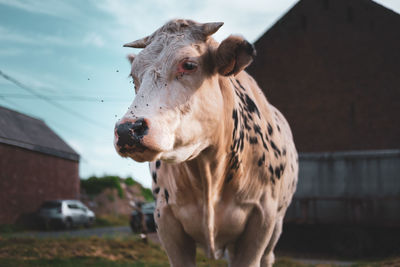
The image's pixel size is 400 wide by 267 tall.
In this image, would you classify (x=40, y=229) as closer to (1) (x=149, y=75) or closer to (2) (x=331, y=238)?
(2) (x=331, y=238)

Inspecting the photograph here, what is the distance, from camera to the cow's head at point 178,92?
6.27 feet

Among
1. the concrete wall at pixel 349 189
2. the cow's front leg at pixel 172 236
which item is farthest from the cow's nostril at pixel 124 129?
the concrete wall at pixel 349 189

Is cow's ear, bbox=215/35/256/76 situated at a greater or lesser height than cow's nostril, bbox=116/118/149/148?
greater

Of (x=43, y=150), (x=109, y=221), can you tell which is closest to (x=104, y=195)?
(x=109, y=221)

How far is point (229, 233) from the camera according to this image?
2.86m

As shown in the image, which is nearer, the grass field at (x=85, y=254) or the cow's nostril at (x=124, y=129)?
the cow's nostril at (x=124, y=129)

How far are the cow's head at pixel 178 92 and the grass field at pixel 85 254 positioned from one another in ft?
16.3

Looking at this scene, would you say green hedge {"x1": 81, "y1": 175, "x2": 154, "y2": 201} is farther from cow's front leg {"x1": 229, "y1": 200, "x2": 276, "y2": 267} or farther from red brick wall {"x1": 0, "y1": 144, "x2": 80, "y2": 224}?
cow's front leg {"x1": 229, "y1": 200, "x2": 276, "y2": 267}

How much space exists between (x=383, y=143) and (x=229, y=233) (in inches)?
615

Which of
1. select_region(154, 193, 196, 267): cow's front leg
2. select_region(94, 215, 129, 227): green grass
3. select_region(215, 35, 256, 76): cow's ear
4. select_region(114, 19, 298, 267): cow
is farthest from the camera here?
select_region(94, 215, 129, 227): green grass

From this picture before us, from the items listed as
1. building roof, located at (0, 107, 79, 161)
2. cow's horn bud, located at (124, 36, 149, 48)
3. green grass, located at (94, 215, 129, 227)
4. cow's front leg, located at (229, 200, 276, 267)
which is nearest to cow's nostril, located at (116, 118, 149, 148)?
cow's horn bud, located at (124, 36, 149, 48)

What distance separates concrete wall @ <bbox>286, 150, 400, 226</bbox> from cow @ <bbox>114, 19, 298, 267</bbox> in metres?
8.87

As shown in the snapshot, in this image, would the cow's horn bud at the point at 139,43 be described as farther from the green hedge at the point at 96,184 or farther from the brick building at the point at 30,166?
the green hedge at the point at 96,184

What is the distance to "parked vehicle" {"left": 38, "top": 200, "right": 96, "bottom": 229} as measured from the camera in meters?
18.7
